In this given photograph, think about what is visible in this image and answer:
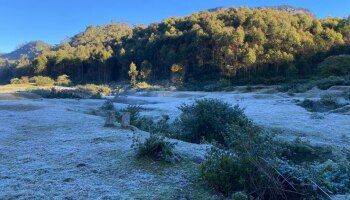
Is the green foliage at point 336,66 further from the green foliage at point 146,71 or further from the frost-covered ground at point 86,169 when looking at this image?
the frost-covered ground at point 86,169

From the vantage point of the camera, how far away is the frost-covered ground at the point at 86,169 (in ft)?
23.9

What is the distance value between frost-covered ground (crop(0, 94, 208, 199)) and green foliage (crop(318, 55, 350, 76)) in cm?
5051

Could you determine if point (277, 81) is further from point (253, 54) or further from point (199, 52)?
point (199, 52)

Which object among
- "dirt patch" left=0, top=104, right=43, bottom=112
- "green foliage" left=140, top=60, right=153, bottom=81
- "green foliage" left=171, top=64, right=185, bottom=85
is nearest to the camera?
"dirt patch" left=0, top=104, right=43, bottom=112

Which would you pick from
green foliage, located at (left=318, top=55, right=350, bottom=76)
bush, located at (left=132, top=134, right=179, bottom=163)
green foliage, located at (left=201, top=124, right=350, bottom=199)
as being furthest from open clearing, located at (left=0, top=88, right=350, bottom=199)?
green foliage, located at (left=318, top=55, right=350, bottom=76)

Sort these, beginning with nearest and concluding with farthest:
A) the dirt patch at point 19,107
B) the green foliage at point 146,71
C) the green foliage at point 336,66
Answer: the dirt patch at point 19,107
the green foliage at point 336,66
the green foliage at point 146,71

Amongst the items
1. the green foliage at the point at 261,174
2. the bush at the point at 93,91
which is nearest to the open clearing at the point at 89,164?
the green foliage at the point at 261,174

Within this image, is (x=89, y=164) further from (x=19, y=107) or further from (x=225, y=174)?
(x=19, y=107)

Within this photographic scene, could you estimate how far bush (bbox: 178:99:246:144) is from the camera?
15.1 meters

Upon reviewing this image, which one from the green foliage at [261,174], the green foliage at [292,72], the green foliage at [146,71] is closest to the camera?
A: the green foliage at [261,174]

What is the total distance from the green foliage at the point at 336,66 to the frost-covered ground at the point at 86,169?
50505 millimetres

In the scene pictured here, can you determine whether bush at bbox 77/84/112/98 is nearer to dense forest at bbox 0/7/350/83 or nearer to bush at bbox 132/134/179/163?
dense forest at bbox 0/7/350/83

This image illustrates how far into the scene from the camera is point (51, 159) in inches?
386

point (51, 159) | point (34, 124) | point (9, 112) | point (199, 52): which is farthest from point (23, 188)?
point (199, 52)
